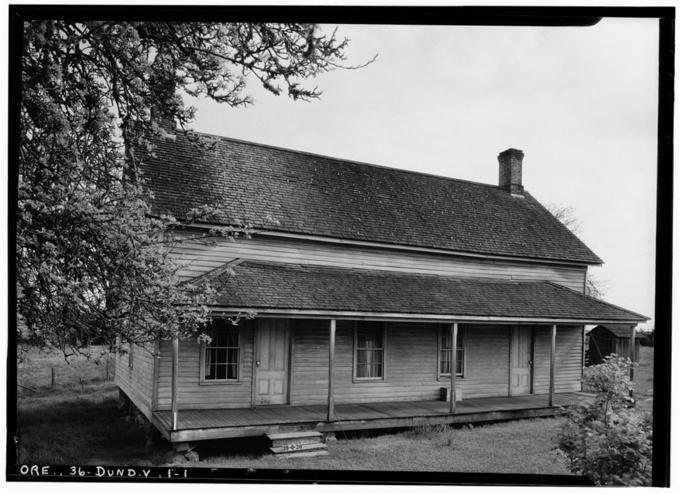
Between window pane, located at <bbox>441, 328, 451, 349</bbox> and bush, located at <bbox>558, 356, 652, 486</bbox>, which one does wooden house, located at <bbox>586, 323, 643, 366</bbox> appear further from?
bush, located at <bbox>558, 356, 652, 486</bbox>

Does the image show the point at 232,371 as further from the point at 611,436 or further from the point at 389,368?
the point at 611,436

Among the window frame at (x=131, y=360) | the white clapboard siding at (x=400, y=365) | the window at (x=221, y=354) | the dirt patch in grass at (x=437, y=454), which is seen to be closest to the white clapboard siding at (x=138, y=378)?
the window frame at (x=131, y=360)

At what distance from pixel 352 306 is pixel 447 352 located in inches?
140

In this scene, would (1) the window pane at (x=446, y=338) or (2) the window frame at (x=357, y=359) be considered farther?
(1) the window pane at (x=446, y=338)

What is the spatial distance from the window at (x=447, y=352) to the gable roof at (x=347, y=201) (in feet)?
6.44

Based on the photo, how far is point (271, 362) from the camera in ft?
33.3

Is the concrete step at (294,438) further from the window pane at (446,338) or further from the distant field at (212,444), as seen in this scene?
the window pane at (446,338)

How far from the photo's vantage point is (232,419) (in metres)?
8.67

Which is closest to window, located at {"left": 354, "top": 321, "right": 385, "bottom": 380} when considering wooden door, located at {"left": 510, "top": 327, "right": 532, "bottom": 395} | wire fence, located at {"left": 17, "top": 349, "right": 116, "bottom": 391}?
wooden door, located at {"left": 510, "top": 327, "right": 532, "bottom": 395}

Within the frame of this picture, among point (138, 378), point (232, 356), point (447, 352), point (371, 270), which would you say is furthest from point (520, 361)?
point (138, 378)

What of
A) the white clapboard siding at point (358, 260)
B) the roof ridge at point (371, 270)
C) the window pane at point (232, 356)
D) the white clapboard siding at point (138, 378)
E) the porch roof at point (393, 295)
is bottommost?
the white clapboard siding at point (138, 378)

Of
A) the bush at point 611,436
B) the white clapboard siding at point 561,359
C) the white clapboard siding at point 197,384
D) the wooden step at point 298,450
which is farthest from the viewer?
the white clapboard siding at point 561,359

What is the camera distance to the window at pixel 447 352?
38.7 feet

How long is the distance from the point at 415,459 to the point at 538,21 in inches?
226
